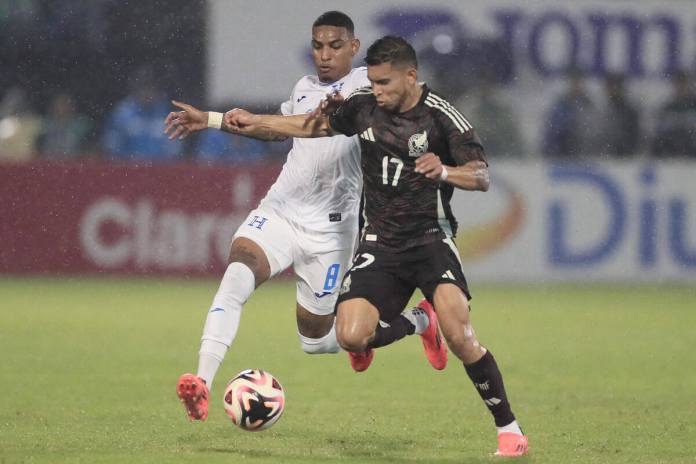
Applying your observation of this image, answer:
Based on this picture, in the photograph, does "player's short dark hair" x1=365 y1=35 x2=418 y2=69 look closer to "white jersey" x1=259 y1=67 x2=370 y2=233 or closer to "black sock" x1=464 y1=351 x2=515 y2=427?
"white jersey" x1=259 y1=67 x2=370 y2=233

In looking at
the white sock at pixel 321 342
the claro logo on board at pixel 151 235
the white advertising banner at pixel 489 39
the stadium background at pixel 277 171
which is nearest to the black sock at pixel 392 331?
the white sock at pixel 321 342

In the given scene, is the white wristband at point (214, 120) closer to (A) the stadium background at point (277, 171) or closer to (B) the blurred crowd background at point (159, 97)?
(A) the stadium background at point (277, 171)

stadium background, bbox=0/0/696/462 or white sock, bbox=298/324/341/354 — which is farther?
stadium background, bbox=0/0/696/462

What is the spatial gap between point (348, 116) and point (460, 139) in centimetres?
72

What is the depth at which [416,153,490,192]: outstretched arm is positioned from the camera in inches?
263

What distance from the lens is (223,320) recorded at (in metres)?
7.54

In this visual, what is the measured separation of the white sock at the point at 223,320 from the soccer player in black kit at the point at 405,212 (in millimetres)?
569

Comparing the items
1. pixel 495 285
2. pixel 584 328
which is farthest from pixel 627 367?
pixel 495 285

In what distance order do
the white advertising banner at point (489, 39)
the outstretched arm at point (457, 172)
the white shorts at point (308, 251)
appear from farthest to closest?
the white advertising banner at point (489, 39), the white shorts at point (308, 251), the outstretched arm at point (457, 172)

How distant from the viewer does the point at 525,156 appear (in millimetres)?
16094

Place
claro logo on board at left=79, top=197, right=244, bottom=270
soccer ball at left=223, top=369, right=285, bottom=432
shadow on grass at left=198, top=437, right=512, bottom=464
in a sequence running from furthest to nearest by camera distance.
→ claro logo on board at left=79, top=197, right=244, bottom=270 < soccer ball at left=223, top=369, right=285, bottom=432 < shadow on grass at left=198, top=437, right=512, bottom=464

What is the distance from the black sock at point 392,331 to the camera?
7762mm

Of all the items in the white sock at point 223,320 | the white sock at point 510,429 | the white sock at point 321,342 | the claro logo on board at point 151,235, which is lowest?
the claro logo on board at point 151,235

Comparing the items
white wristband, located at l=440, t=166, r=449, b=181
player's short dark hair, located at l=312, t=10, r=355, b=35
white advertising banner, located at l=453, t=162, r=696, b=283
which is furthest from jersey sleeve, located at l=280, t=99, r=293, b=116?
white advertising banner, located at l=453, t=162, r=696, b=283
